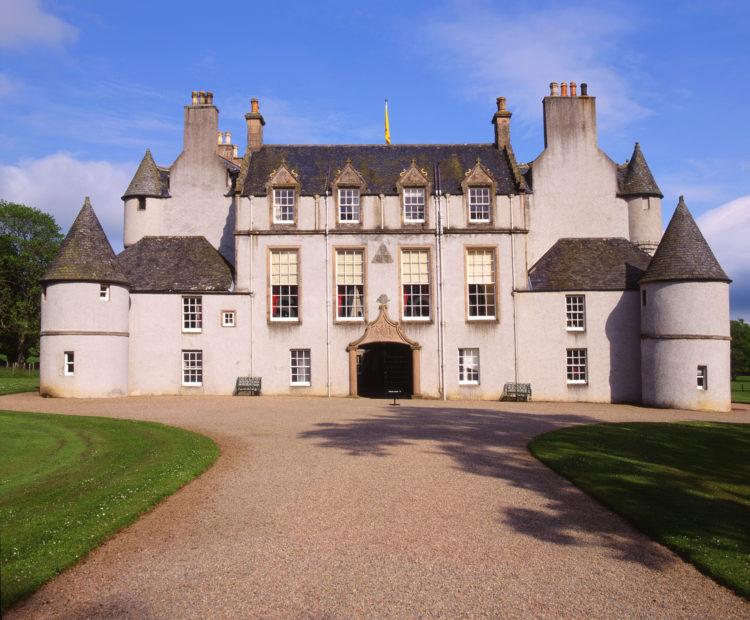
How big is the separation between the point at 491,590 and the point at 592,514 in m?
3.91

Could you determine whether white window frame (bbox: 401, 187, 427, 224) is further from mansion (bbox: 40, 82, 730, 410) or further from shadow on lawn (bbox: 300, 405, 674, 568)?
shadow on lawn (bbox: 300, 405, 674, 568)

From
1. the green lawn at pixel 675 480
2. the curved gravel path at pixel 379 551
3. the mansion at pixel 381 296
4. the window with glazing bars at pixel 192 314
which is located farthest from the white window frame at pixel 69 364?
the green lawn at pixel 675 480

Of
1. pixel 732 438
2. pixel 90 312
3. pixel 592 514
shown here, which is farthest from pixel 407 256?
pixel 592 514

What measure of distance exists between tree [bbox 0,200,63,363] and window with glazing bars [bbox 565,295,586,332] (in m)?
53.1

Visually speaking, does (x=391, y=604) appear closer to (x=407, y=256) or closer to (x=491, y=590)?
(x=491, y=590)

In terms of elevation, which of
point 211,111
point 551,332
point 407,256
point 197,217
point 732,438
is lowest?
point 732,438

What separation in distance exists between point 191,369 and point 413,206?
45.8 feet

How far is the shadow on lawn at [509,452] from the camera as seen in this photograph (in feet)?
31.4

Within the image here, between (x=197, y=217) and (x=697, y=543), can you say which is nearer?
(x=697, y=543)

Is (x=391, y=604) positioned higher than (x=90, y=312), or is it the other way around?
(x=90, y=312)

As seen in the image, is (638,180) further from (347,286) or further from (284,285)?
(284,285)

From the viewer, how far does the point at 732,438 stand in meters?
19.6

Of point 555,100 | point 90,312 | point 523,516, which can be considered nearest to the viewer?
point 523,516

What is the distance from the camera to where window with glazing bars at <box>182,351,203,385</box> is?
1291 inches
